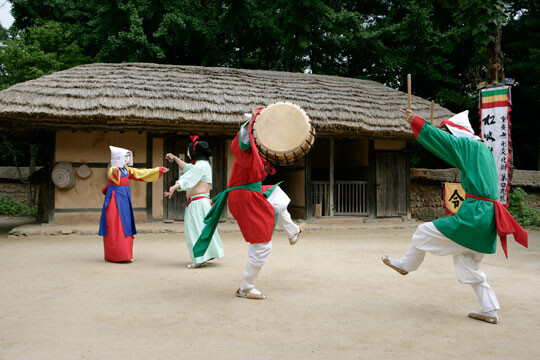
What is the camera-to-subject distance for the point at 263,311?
10.0ft

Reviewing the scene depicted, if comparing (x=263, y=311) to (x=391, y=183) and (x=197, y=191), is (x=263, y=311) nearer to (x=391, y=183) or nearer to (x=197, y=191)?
(x=197, y=191)

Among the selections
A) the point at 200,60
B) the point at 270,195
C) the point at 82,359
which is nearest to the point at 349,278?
the point at 270,195

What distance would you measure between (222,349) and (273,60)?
14.2 meters

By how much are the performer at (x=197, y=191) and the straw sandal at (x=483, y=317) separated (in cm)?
279

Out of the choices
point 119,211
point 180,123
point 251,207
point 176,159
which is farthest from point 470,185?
point 180,123

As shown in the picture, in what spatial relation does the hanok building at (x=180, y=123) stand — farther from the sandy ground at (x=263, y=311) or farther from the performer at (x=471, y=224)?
the performer at (x=471, y=224)

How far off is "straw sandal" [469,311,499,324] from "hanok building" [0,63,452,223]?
5779mm

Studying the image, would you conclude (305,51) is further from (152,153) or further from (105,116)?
(105,116)

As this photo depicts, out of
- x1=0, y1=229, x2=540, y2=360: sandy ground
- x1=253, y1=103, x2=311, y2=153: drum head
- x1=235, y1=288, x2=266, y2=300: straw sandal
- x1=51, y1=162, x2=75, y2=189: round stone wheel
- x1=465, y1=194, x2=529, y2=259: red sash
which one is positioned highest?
x1=253, y1=103, x2=311, y2=153: drum head

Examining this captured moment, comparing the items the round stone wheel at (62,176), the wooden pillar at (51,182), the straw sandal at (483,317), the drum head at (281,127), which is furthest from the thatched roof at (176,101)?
the straw sandal at (483,317)

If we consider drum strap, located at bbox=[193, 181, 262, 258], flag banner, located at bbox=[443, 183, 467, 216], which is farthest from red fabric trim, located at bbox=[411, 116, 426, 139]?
flag banner, located at bbox=[443, 183, 467, 216]

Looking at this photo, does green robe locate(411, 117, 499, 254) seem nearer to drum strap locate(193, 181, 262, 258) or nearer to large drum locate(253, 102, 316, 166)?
large drum locate(253, 102, 316, 166)

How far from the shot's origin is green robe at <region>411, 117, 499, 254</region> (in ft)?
9.21

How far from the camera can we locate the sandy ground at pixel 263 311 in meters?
2.34
